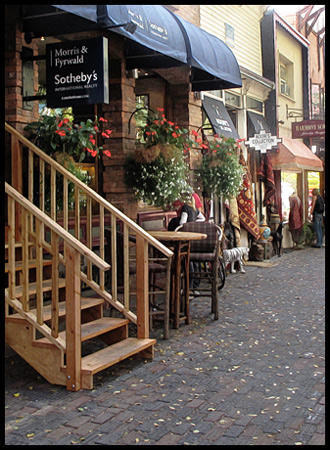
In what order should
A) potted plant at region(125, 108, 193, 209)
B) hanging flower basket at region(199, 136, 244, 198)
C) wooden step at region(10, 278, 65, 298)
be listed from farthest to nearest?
A: hanging flower basket at region(199, 136, 244, 198) → potted plant at region(125, 108, 193, 209) → wooden step at region(10, 278, 65, 298)

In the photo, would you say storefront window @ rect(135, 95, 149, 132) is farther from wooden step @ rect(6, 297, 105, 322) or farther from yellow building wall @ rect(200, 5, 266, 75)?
wooden step @ rect(6, 297, 105, 322)

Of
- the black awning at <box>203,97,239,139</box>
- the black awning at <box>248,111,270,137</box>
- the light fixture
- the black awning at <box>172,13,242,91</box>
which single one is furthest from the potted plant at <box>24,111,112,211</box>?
the black awning at <box>248,111,270,137</box>

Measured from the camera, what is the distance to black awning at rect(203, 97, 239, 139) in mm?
12344

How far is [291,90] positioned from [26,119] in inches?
565

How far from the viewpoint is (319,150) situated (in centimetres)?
2269

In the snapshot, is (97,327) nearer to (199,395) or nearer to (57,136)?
(199,395)

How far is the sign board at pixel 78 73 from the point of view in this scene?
688 centimetres

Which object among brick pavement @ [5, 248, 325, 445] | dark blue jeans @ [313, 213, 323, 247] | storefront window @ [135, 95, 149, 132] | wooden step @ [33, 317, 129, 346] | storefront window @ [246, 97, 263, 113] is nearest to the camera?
brick pavement @ [5, 248, 325, 445]

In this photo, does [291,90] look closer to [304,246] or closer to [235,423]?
[304,246]

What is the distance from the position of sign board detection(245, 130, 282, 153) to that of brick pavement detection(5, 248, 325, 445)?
7396mm

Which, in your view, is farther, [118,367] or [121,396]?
[118,367]

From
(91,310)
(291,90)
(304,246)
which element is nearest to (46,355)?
(91,310)

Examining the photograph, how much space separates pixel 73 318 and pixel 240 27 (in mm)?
12766

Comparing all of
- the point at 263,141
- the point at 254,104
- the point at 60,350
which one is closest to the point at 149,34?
the point at 60,350
